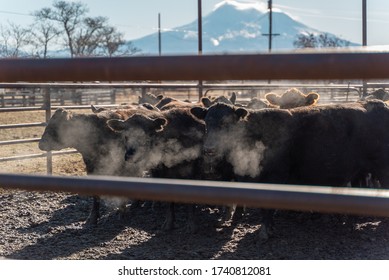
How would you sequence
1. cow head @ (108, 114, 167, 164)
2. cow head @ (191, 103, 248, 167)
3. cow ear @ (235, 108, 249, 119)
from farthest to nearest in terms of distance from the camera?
cow head @ (108, 114, 167, 164), cow ear @ (235, 108, 249, 119), cow head @ (191, 103, 248, 167)

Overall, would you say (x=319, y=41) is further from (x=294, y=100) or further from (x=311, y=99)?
(x=311, y=99)

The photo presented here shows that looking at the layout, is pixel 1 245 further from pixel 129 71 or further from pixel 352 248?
pixel 129 71

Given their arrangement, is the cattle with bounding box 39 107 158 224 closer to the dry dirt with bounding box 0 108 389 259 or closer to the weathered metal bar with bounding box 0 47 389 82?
the dry dirt with bounding box 0 108 389 259

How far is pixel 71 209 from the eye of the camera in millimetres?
8531

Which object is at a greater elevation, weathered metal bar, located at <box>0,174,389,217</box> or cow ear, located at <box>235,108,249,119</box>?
cow ear, located at <box>235,108,249,119</box>

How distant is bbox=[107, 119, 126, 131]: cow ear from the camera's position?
7.57m

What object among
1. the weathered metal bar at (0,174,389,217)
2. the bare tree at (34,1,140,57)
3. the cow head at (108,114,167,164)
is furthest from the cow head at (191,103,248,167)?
the bare tree at (34,1,140,57)

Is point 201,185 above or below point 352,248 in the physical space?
above

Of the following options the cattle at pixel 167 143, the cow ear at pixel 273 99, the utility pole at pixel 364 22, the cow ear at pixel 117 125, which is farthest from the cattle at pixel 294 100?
the utility pole at pixel 364 22

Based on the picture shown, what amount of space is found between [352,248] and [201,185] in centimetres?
556

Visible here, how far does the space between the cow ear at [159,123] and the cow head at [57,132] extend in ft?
5.93

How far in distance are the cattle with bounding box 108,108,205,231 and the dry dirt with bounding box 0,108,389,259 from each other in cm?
56

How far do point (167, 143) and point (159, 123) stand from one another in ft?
1.20

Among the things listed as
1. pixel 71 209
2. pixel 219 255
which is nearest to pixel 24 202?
pixel 71 209
